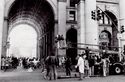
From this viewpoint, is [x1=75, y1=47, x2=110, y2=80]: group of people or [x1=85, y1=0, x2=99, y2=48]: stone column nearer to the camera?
[x1=75, y1=47, x2=110, y2=80]: group of people

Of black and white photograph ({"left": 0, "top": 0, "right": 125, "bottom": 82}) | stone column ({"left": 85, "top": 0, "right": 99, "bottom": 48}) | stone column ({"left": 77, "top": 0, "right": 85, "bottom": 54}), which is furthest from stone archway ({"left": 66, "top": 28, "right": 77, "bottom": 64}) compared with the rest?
stone column ({"left": 85, "top": 0, "right": 99, "bottom": 48})

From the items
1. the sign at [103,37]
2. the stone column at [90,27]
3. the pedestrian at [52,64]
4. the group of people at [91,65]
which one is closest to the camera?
the pedestrian at [52,64]

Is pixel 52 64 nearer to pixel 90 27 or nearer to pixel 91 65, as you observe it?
pixel 91 65

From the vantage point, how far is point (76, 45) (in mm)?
37719

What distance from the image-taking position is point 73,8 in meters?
38.8

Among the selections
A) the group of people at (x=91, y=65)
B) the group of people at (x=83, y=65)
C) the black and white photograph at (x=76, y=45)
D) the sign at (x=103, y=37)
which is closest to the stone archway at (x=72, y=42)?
the black and white photograph at (x=76, y=45)

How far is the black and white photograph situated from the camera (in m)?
18.3

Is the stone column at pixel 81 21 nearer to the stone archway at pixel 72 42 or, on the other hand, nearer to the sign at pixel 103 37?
the stone archway at pixel 72 42

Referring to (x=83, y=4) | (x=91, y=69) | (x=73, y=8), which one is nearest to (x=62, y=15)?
(x=73, y=8)

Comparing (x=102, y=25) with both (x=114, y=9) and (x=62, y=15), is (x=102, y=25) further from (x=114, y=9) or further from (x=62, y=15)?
(x=62, y=15)

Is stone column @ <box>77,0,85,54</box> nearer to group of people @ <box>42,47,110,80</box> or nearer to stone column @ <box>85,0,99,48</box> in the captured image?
stone column @ <box>85,0,99,48</box>

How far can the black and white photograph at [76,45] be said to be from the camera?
1831 cm

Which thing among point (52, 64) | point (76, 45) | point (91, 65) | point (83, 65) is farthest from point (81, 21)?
point (52, 64)

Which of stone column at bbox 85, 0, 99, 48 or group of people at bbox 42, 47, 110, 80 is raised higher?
stone column at bbox 85, 0, 99, 48
